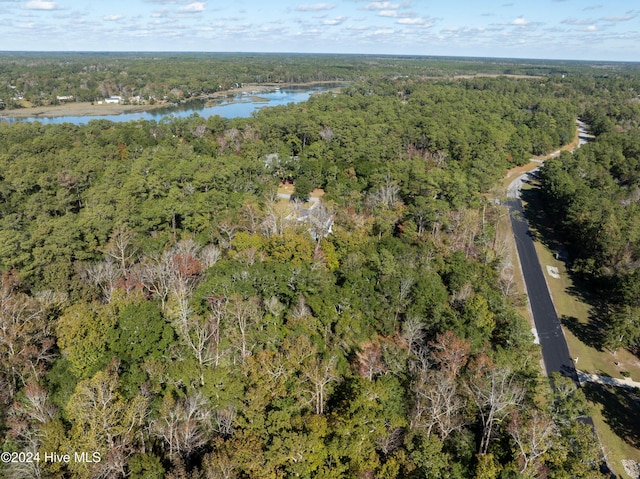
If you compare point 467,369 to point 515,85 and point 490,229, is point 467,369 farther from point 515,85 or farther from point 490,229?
point 515,85

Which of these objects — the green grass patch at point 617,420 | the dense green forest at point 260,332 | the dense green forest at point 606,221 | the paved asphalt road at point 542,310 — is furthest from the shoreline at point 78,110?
the green grass patch at point 617,420

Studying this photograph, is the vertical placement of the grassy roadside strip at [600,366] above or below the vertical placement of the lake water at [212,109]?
below

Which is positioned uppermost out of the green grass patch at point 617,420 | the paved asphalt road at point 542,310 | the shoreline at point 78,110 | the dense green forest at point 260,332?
the shoreline at point 78,110

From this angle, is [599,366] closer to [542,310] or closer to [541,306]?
[542,310]

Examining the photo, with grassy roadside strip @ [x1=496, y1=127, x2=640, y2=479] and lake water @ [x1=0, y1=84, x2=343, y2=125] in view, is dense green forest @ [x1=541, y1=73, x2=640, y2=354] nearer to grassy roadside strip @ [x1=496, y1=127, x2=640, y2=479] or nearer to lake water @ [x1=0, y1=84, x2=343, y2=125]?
grassy roadside strip @ [x1=496, y1=127, x2=640, y2=479]

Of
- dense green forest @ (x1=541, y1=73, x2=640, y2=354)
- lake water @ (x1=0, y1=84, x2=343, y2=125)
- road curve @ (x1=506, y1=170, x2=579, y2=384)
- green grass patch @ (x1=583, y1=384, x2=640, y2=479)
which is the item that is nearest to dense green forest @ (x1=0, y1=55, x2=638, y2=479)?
dense green forest @ (x1=541, y1=73, x2=640, y2=354)

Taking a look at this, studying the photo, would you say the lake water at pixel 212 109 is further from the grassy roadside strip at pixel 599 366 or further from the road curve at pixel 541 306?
the grassy roadside strip at pixel 599 366
